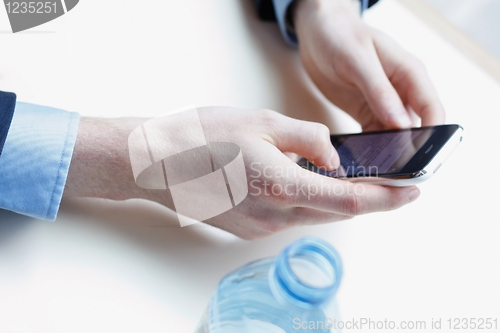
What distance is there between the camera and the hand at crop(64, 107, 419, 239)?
1.23 ft

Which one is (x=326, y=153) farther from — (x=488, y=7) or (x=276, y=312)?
(x=488, y=7)

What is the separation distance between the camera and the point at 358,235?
472mm

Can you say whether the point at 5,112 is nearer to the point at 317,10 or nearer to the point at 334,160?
the point at 334,160

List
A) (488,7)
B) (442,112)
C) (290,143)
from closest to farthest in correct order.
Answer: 1. (290,143)
2. (442,112)
3. (488,7)

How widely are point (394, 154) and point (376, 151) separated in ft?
0.07

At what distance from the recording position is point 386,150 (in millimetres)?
455

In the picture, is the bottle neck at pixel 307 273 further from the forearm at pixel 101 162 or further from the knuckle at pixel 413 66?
the knuckle at pixel 413 66

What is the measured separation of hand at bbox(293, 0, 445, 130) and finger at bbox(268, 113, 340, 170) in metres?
0.18

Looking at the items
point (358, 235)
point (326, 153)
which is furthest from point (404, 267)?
point (326, 153)

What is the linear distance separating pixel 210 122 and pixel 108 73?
18 centimetres

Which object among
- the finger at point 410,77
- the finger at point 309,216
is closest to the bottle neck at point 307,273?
the finger at point 309,216

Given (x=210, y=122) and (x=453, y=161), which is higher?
(x=210, y=122)

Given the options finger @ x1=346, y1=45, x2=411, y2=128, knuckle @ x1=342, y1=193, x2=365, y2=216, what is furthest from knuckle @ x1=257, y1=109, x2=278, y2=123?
finger @ x1=346, y1=45, x2=411, y2=128

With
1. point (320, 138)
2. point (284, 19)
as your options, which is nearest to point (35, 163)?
point (320, 138)
